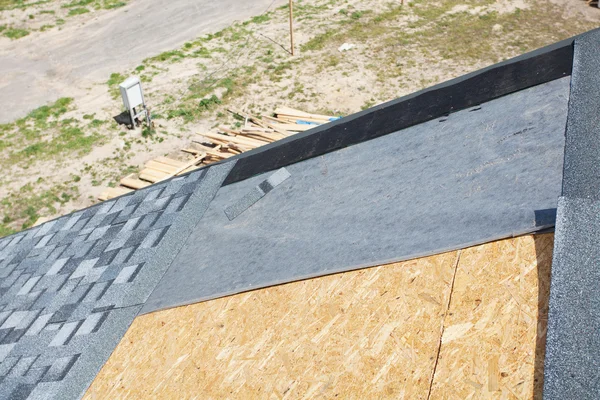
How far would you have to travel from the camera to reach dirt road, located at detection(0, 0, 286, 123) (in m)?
20.7

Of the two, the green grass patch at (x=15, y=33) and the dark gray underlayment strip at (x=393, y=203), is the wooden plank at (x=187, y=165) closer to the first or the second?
the dark gray underlayment strip at (x=393, y=203)

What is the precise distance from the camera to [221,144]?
15391mm

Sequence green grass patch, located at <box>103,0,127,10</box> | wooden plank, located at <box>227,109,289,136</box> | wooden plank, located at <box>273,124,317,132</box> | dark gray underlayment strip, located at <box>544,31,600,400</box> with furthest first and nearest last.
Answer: green grass patch, located at <box>103,0,127,10</box>
wooden plank, located at <box>273,124,317,132</box>
wooden plank, located at <box>227,109,289,136</box>
dark gray underlayment strip, located at <box>544,31,600,400</box>

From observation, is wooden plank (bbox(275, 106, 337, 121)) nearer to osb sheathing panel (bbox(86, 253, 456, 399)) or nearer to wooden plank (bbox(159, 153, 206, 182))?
wooden plank (bbox(159, 153, 206, 182))

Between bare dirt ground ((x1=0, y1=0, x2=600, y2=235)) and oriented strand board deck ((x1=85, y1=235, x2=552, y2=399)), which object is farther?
bare dirt ground ((x1=0, y1=0, x2=600, y2=235))

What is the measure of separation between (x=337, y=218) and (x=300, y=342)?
181cm

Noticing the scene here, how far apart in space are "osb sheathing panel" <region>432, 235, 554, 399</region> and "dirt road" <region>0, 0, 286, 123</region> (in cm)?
1837

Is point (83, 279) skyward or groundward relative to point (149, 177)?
skyward

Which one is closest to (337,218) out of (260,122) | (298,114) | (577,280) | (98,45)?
(577,280)

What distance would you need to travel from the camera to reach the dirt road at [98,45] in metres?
20.7

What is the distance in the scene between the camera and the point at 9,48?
925 inches

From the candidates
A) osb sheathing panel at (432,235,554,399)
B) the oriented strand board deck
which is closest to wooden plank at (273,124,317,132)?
the oriented strand board deck

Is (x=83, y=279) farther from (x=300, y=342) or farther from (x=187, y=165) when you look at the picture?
(x=187, y=165)

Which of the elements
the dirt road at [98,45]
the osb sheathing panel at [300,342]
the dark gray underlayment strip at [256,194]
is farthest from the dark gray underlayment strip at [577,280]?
the dirt road at [98,45]
